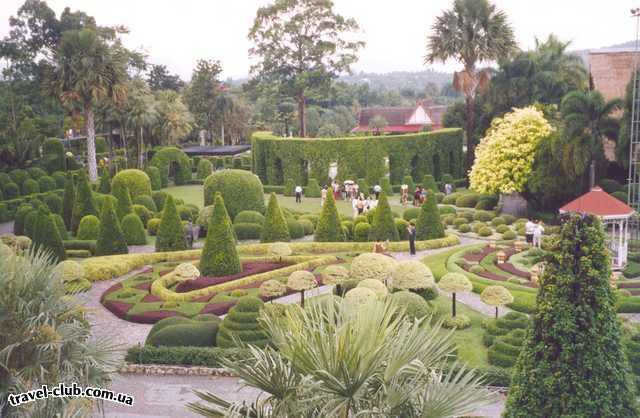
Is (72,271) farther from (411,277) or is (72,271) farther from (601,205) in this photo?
Result: (601,205)

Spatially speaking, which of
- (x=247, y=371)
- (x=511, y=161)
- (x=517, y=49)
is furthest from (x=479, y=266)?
(x=517, y=49)

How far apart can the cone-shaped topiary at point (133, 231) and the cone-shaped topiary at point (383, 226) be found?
383 inches

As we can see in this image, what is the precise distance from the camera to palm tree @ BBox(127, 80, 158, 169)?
2021 inches

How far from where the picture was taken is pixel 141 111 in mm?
51719

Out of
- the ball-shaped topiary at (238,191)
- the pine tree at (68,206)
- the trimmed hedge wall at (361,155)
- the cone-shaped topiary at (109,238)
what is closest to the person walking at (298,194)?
the trimmed hedge wall at (361,155)

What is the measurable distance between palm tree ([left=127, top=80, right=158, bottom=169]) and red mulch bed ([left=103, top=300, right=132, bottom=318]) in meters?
32.6

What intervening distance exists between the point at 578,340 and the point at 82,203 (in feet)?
87.3

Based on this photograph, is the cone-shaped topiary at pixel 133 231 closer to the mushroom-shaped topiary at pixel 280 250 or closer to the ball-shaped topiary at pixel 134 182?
the mushroom-shaped topiary at pixel 280 250

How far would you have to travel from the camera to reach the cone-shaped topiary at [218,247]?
21.8 metres

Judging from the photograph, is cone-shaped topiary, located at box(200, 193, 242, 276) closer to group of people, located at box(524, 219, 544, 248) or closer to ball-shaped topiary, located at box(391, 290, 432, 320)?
ball-shaped topiary, located at box(391, 290, 432, 320)

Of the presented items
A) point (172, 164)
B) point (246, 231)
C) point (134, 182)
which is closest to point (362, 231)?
point (246, 231)

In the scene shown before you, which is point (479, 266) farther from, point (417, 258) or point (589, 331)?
point (589, 331)

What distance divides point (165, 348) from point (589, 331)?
10301 millimetres

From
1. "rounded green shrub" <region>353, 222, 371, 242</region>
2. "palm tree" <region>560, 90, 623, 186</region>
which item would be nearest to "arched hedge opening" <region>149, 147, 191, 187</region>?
"rounded green shrub" <region>353, 222, 371, 242</region>
